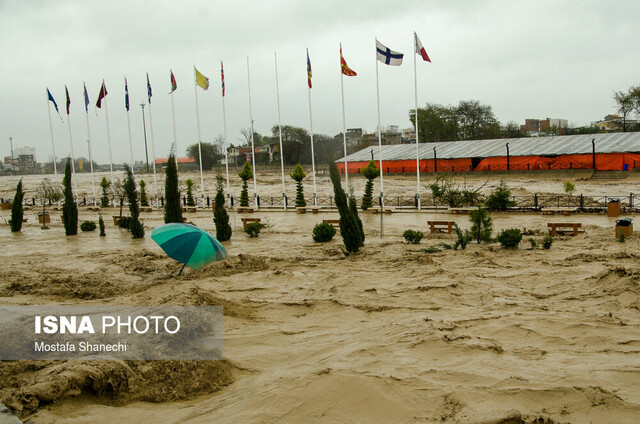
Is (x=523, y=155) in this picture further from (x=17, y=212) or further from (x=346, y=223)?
(x=17, y=212)

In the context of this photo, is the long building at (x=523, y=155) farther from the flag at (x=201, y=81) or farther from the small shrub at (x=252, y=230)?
the small shrub at (x=252, y=230)

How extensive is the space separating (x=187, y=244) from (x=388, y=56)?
59.2 ft

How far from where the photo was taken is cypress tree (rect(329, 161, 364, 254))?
1541 cm

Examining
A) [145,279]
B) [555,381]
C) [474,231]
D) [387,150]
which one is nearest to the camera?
[555,381]

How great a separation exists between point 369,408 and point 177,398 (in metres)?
2.19

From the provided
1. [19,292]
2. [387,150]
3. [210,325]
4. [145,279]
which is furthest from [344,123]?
[387,150]

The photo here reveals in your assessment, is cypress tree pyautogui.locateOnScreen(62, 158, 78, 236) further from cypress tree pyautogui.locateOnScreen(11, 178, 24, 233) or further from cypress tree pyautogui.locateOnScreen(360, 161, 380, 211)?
cypress tree pyautogui.locateOnScreen(360, 161, 380, 211)

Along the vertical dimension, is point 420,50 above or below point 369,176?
above

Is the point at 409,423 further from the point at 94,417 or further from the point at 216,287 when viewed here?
the point at 216,287

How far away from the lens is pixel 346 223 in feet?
50.9

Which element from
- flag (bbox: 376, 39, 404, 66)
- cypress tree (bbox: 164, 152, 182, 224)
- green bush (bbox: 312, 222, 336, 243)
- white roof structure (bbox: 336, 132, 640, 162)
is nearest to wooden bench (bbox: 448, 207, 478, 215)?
flag (bbox: 376, 39, 404, 66)

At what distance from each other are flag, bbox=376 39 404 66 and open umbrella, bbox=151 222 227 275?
1747 cm

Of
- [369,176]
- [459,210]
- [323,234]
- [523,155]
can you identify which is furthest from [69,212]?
[523,155]

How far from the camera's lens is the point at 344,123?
98.4 feet
